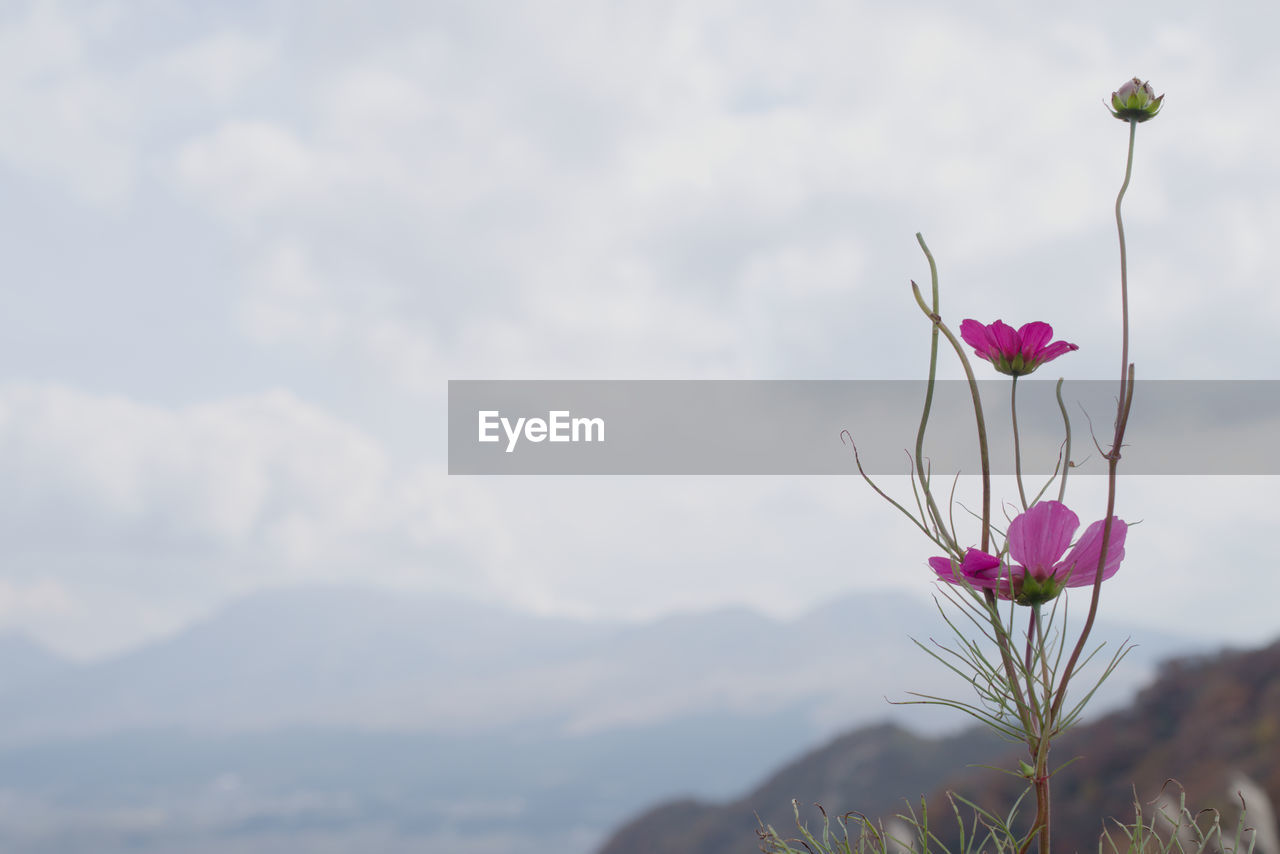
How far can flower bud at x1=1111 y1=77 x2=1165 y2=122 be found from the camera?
65 centimetres

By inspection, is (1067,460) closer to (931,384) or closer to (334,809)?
(931,384)

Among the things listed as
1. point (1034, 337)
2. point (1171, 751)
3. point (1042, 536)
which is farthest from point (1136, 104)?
point (1171, 751)

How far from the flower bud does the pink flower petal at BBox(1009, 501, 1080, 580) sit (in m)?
0.28

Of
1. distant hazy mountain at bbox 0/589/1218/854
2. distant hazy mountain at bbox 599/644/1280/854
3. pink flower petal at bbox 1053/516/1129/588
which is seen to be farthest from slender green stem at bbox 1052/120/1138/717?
distant hazy mountain at bbox 0/589/1218/854

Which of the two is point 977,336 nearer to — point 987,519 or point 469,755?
point 987,519

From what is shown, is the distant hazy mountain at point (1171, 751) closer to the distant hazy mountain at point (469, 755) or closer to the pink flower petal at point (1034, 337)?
the pink flower petal at point (1034, 337)

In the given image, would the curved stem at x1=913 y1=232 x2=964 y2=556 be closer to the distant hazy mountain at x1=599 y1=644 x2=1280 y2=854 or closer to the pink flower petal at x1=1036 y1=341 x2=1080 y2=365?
the pink flower petal at x1=1036 y1=341 x2=1080 y2=365

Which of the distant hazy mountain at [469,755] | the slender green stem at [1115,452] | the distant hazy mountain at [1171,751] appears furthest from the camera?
the distant hazy mountain at [469,755]

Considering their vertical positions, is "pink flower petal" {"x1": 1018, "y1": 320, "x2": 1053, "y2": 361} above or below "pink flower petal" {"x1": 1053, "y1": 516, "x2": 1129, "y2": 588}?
above

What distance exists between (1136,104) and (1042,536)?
0.31 meters

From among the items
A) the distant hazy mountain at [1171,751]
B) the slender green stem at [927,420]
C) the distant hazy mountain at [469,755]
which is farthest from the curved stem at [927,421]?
the distant hazy mountain at [469,755]

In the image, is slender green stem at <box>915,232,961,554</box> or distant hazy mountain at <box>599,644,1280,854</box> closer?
slender green stem at <box>915,232,961,554</box>

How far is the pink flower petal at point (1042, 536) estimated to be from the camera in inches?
24.4

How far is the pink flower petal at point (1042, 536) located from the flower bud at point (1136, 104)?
277 mm
